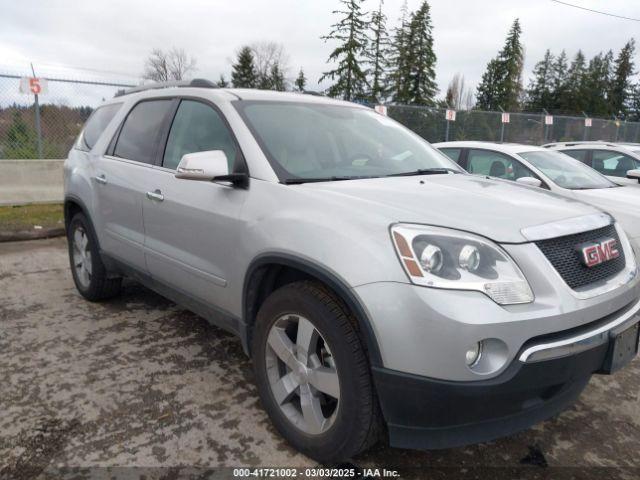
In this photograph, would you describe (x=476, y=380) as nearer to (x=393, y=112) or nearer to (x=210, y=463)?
(x=210, y=463)

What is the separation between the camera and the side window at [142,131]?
3443 mm

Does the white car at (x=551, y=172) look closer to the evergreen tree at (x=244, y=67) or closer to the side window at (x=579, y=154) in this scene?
the side window at (x=579, y=154)

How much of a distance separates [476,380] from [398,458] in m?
0.80

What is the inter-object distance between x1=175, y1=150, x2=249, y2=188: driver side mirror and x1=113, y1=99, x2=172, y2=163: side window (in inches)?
38.5

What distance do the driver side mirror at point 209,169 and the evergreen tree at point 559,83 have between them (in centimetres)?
6943

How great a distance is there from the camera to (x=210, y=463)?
230 cm

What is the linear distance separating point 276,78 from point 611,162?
39088 mm

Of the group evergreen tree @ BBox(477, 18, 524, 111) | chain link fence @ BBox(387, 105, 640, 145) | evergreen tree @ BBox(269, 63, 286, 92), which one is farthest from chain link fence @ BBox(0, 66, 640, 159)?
evergreen tree @ BBox(477, 18, 524, 111)

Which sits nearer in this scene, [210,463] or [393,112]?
[210,463]

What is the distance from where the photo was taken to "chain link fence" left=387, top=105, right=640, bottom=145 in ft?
55.7

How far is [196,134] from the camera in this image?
312 centimetres

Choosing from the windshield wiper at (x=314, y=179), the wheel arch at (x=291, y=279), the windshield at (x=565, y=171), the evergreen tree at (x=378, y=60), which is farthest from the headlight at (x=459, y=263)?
the evergreen tree at (x=378, y=60)

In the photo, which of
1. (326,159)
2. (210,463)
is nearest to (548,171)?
(326,159)

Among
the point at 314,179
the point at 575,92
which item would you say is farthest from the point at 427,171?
the point at 575,92
